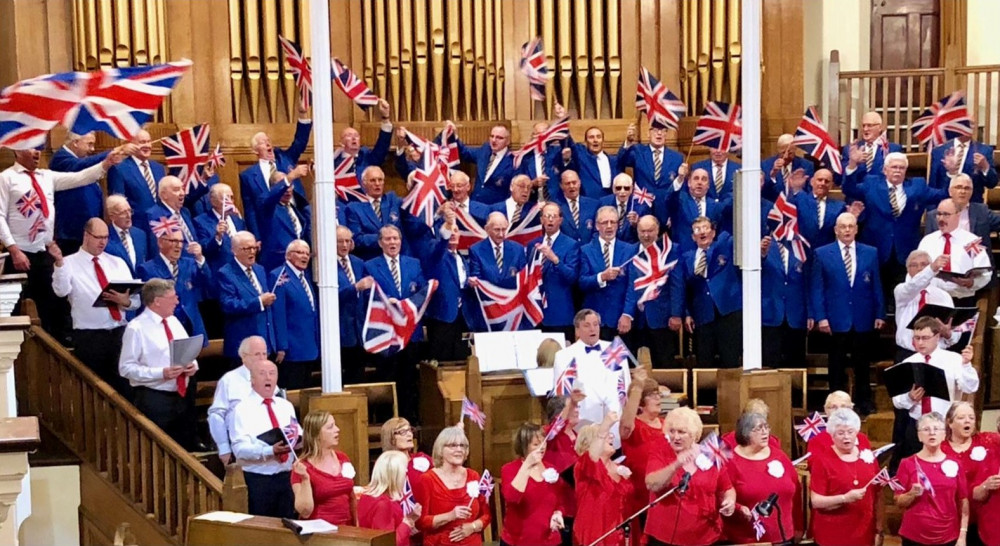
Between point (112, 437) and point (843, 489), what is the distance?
4185mm

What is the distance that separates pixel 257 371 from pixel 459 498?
1257 millimetres

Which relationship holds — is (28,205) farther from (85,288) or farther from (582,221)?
(582,221)

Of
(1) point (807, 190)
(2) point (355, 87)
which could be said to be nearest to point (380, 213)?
(2) point (355, 87)

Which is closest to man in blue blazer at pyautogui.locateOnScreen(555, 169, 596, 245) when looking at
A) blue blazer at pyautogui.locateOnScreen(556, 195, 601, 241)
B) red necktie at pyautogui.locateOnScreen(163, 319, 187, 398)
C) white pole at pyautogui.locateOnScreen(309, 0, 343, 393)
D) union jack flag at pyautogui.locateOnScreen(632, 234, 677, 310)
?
blue blazer at pyautogui.locateOnScreen(556, 195, 601, 241)

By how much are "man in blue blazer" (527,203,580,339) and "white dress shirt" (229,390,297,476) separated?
113 inches

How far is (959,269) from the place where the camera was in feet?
30.7

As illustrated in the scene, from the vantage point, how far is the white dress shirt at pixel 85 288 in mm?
8344

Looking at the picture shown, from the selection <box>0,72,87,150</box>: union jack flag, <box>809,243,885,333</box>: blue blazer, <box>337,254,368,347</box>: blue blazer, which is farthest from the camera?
<box>809,243,885,333</box>: blue blazer

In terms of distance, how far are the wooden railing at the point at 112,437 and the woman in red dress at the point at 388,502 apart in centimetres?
122

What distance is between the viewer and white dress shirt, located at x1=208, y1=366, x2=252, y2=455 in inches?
283

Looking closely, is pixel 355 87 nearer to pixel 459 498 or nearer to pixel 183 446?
pixel 183 446

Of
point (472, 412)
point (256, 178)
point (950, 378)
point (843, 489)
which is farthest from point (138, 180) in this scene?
point (950, 378)

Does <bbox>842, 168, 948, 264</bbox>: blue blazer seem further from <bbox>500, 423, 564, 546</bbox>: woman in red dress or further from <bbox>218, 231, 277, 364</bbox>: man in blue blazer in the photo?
<bbox>218, 231, 277, 364</bbox>: man in blue blazer

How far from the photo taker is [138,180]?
31.7 feet
